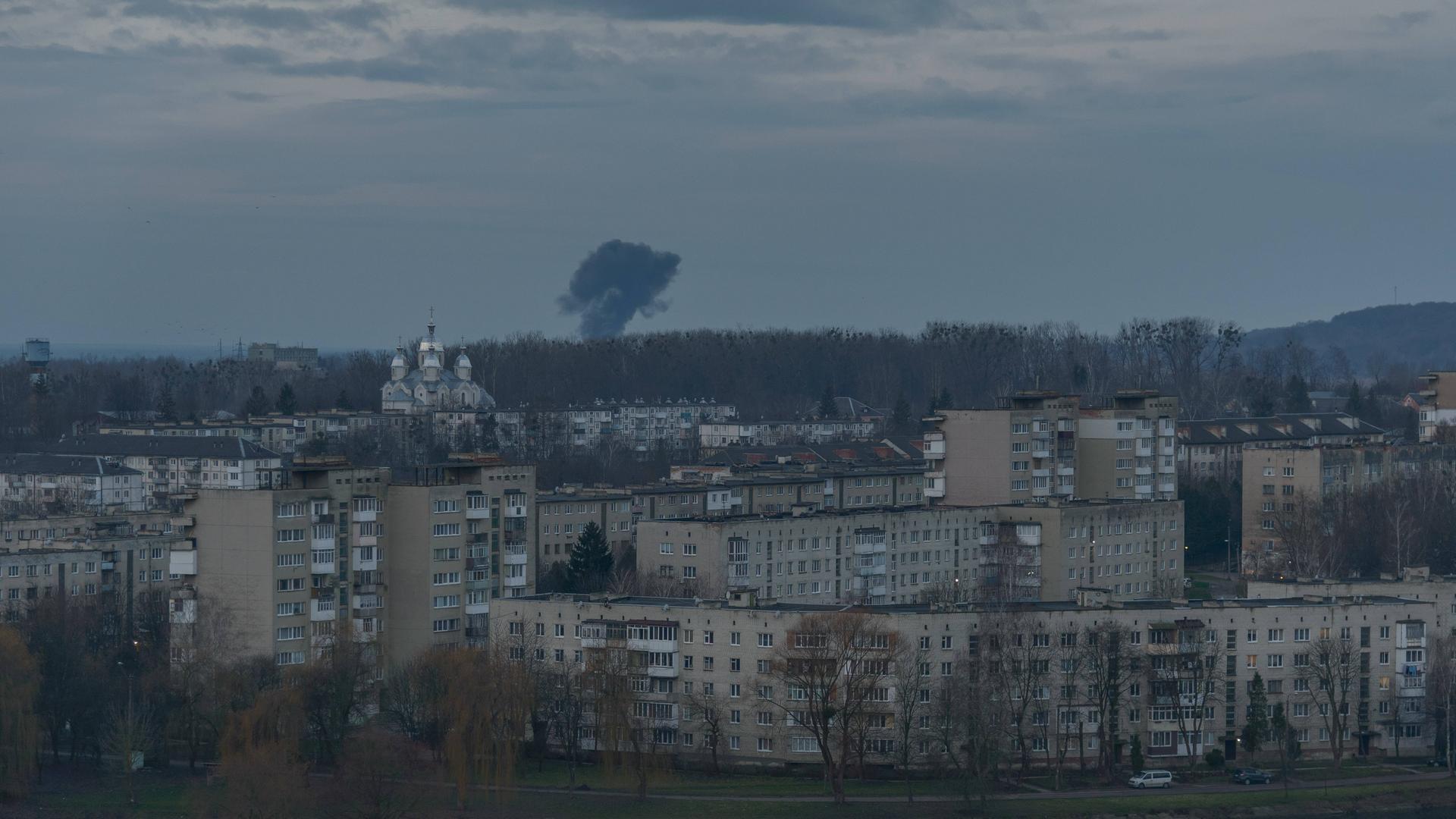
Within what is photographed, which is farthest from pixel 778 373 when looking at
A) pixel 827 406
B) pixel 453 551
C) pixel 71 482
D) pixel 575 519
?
pixel 453 551

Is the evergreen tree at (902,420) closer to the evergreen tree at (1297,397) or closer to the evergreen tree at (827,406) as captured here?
the evergreen tree at (827,406)

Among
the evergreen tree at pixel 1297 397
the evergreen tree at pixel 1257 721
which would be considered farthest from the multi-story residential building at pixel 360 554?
the evergreen tree at pixel 1297 397

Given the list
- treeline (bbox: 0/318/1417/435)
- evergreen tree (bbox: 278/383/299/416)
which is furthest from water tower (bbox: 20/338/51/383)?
evergreen tree (bbox: 278/383/299/416)

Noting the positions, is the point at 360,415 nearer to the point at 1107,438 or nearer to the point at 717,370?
the point at 717,370

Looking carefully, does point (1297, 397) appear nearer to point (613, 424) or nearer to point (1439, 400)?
point (1439, 400)

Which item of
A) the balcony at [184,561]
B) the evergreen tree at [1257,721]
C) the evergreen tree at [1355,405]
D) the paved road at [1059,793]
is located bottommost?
the paved road at [1059,793]

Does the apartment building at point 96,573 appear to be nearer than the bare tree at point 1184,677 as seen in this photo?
No
